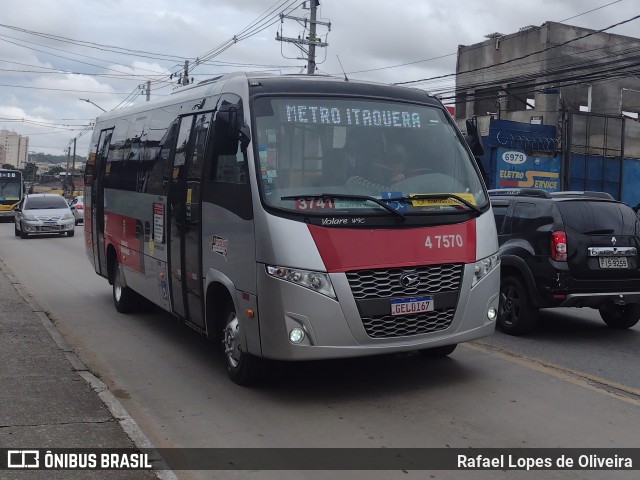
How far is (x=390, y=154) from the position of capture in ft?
22.1

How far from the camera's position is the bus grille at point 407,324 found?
6.20 m

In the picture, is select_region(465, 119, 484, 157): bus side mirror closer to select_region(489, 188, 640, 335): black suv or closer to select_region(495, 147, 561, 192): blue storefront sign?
select_region(489, 188, 640, 335): black suv

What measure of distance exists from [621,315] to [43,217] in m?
22.5

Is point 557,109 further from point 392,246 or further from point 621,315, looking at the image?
point 392,246

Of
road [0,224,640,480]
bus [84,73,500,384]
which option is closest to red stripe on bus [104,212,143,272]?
road [0,224,640,480]

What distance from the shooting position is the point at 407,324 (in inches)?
250

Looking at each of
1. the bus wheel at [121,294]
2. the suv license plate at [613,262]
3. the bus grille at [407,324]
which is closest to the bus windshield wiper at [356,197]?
the bus grille at [407,324]

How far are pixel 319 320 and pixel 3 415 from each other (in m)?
2.51

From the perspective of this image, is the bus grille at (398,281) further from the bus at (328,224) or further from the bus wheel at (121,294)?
the bus wheel at (121,294)

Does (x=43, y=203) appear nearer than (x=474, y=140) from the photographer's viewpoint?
No

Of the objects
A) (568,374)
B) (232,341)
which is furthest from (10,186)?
(568,374)

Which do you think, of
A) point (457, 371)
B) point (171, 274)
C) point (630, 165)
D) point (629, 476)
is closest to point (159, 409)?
point (171, 274)

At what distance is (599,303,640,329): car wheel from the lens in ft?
32.1

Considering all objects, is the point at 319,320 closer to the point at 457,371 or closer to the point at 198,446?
the point at 198,446
